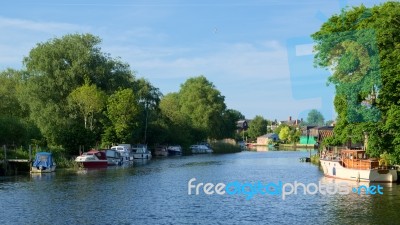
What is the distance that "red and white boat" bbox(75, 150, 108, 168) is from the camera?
5963 cm

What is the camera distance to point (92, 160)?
199ft

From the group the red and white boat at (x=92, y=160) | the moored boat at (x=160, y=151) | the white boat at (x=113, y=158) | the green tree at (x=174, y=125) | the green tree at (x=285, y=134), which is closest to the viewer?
the red and white boat at (x=92, y=160)

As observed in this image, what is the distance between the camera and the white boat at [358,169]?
39750 millimetres

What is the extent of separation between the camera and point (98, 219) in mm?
26344

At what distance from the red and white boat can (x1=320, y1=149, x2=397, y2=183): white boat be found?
2704 centimetres

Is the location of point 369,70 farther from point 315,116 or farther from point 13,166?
point 13,166

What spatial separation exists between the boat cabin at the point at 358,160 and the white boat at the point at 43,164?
28578mm

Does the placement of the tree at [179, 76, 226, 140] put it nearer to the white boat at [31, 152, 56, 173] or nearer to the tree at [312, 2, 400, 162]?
the white boat at [31, 152, 56, 173]

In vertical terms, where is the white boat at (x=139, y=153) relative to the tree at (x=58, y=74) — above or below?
below

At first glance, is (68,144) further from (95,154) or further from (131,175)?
(131,175)

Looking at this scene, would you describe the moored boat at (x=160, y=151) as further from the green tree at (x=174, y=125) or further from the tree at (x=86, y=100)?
the tree at (x=86, y=100)

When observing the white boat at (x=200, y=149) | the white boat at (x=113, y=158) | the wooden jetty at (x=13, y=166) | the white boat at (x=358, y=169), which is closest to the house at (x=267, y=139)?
the white boat at (x=200, y=149)

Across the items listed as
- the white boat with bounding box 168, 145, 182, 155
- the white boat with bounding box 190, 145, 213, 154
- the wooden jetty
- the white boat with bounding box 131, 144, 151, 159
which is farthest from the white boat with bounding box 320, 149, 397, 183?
the white boat with bounding box 190, 145, 213, 154

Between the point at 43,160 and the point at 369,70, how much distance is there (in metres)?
32.8
